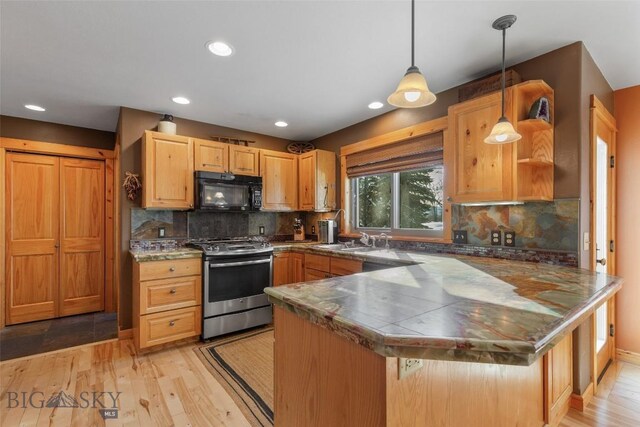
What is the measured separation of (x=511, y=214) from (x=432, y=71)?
1.28m

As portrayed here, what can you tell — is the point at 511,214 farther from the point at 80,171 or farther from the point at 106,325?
the point at 80,171

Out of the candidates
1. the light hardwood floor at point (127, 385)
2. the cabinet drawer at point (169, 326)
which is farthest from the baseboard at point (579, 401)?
the cabinet drawer at point (169, 326)

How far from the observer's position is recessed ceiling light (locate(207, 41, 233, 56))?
2027mm

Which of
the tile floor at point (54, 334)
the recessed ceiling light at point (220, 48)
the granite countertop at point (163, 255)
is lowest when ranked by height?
the tile floor at point (54, 334)

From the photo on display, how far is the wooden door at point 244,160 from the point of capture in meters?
3.58

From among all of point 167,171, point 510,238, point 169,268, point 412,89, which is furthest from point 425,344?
point 167,171

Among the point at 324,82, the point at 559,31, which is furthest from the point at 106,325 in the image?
the point at 559,31

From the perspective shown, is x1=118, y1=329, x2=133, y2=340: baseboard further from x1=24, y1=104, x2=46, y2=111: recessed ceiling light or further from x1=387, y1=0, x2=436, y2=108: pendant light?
x1=387, y1=0, x2=436, y2=108: pendant light

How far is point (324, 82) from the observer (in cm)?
262

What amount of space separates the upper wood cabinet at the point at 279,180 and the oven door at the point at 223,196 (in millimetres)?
297

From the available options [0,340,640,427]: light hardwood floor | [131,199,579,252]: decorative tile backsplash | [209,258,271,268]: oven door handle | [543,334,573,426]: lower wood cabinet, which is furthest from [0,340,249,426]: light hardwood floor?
[543,334,573,426]: lower wood cabinet

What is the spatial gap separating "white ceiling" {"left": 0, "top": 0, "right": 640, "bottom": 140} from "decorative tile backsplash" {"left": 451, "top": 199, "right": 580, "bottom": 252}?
1092 mm

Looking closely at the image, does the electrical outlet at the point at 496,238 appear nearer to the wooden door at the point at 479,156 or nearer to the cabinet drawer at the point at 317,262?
the wooden door at the point at 479,156

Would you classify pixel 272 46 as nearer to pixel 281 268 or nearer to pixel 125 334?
pixel 281 268
